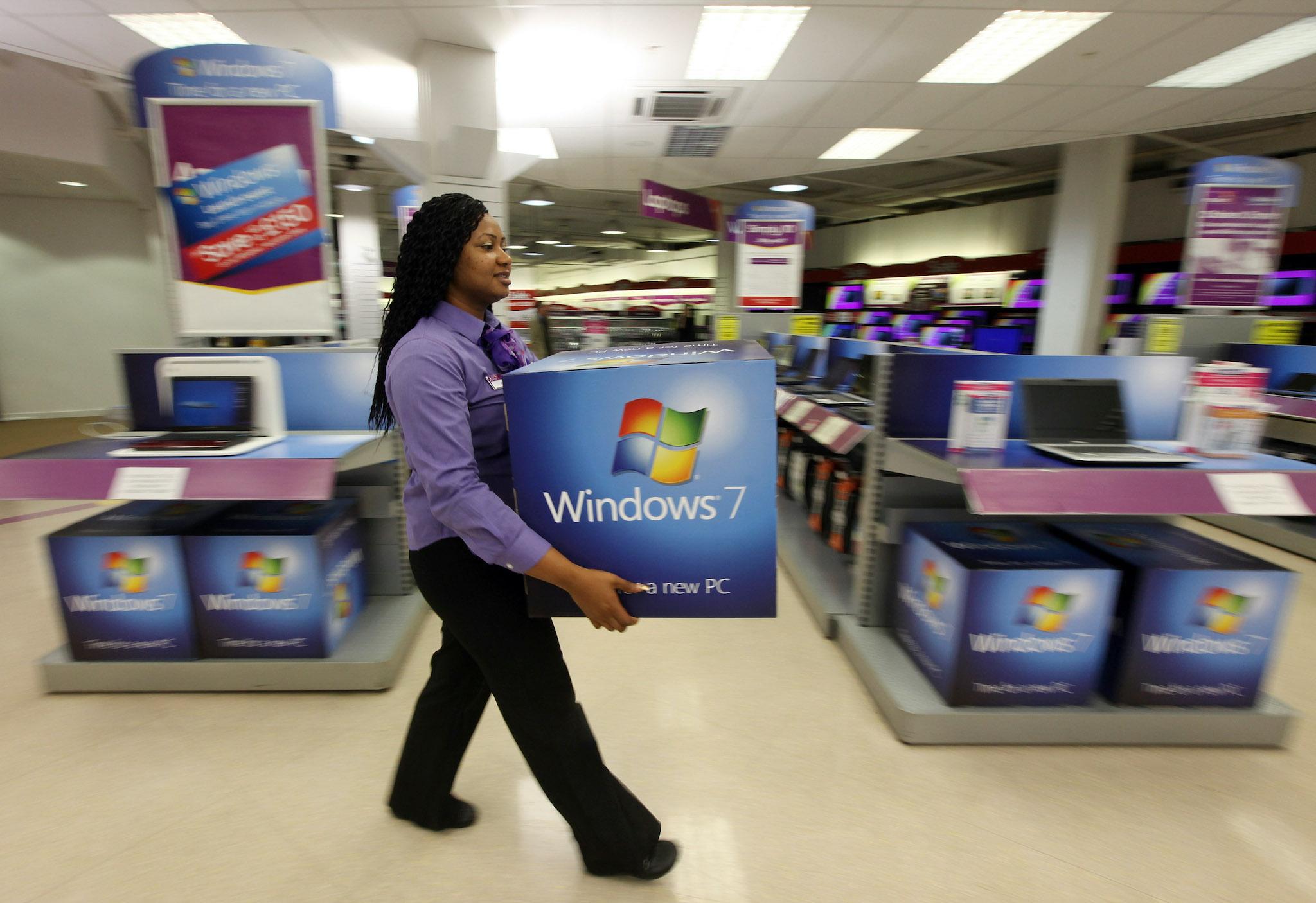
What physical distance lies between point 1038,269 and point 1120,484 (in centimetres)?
1035

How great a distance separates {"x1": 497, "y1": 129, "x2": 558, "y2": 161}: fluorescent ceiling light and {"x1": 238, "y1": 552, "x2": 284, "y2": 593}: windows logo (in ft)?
18.7

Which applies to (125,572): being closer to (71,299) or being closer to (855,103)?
(855,103)

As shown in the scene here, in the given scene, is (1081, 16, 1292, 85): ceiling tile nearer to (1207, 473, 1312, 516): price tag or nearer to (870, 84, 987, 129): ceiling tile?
(870, 84, 987, 129): ceiling tile

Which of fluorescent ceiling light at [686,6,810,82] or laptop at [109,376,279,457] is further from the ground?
fluorescent ceiling light at [686,6,810,82]

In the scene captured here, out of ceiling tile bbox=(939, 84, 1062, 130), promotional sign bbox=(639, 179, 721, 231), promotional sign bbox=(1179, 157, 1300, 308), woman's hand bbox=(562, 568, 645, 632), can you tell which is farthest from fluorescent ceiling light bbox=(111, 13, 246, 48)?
promotional sign bbox=(1179, 157, 1300, 308)

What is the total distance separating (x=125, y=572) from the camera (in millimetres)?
2250

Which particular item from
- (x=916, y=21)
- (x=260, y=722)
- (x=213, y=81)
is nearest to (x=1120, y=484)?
(x=260, y=722)

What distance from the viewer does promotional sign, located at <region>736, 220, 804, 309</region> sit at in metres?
6.39

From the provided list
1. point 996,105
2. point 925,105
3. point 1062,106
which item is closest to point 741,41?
point 925,105

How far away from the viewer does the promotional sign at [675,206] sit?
7.95m

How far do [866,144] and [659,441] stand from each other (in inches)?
301

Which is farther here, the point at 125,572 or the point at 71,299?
the point at 71,299

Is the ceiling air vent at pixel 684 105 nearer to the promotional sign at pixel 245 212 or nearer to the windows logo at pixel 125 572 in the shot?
the promotional sign at pixel 245 212

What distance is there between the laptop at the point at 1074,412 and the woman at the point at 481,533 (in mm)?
1725
